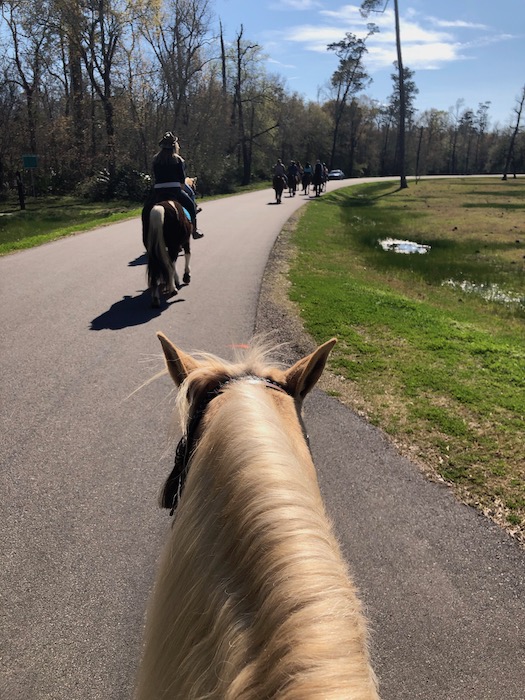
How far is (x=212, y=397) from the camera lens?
167 cm

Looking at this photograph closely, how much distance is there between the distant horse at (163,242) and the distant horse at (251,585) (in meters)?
6.64

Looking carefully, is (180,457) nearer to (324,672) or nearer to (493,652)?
(324,672)

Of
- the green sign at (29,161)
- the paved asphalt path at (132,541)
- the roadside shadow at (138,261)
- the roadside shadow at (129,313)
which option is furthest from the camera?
the green sign at (29,161)

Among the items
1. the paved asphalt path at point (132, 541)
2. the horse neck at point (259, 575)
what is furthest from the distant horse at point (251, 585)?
the paved asphalt path at point (132, 541)

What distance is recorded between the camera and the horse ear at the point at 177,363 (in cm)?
189

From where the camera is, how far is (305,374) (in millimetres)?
1864

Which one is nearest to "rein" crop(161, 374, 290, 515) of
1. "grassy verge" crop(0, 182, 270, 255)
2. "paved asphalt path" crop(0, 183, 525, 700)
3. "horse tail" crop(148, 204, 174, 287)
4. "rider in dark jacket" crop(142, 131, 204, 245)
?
"paved asphalt path" crop(0, 183, 525, 700)

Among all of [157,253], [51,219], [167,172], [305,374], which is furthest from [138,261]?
[51,219]

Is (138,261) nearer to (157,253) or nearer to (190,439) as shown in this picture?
(157,253)

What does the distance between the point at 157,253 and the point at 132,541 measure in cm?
545

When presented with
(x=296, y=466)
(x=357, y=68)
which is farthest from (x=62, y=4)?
(x=357, y=68)

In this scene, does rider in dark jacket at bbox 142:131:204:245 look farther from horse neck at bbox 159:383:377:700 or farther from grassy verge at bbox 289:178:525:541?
horse neck at bbox 159:383:377:700

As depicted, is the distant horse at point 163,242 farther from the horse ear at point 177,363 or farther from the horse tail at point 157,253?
the horse ear at point 177,363

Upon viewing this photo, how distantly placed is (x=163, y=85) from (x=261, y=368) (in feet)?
131
